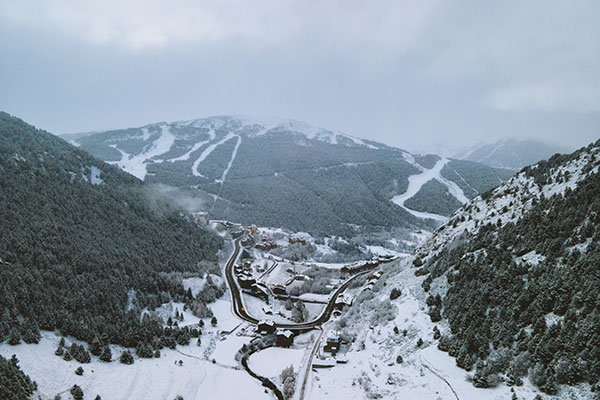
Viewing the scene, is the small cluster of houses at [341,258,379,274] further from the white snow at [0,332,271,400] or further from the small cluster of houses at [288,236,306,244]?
the white snow at [0,332,271,400]

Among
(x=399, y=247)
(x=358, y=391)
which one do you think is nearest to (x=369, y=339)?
(x=358, y=391)

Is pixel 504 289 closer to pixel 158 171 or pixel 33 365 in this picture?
pixel 33 365

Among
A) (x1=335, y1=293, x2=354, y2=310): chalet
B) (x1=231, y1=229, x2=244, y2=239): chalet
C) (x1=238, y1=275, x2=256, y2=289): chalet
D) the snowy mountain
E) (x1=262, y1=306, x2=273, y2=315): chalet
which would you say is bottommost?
(x1=262, y1=306, x2=273, y2=315): chalet

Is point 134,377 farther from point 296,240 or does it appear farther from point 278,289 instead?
point 296,240

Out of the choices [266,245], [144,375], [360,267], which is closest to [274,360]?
[144,375]

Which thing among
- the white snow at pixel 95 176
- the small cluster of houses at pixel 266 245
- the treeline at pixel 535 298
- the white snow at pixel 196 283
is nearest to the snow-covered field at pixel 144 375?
the white snow at pixel 196 283

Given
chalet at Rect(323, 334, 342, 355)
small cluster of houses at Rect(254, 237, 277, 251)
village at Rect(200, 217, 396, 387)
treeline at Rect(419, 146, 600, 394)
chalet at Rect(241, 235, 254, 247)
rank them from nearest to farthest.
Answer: treeline at Rect(419, 146, 600, 394), chalet at Rect(323, 334, 342, 355), village at Rect(200, 217, 396, 387), small cluster of houses at Rect(254, 237, 277, 251), chalet at Rect(241, 235, 254, 247)

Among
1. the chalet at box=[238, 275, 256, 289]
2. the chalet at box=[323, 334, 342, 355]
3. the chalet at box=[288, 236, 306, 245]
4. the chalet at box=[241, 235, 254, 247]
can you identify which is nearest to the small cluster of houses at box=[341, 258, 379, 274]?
the chalet at box=[238, 275, 256, 289]
